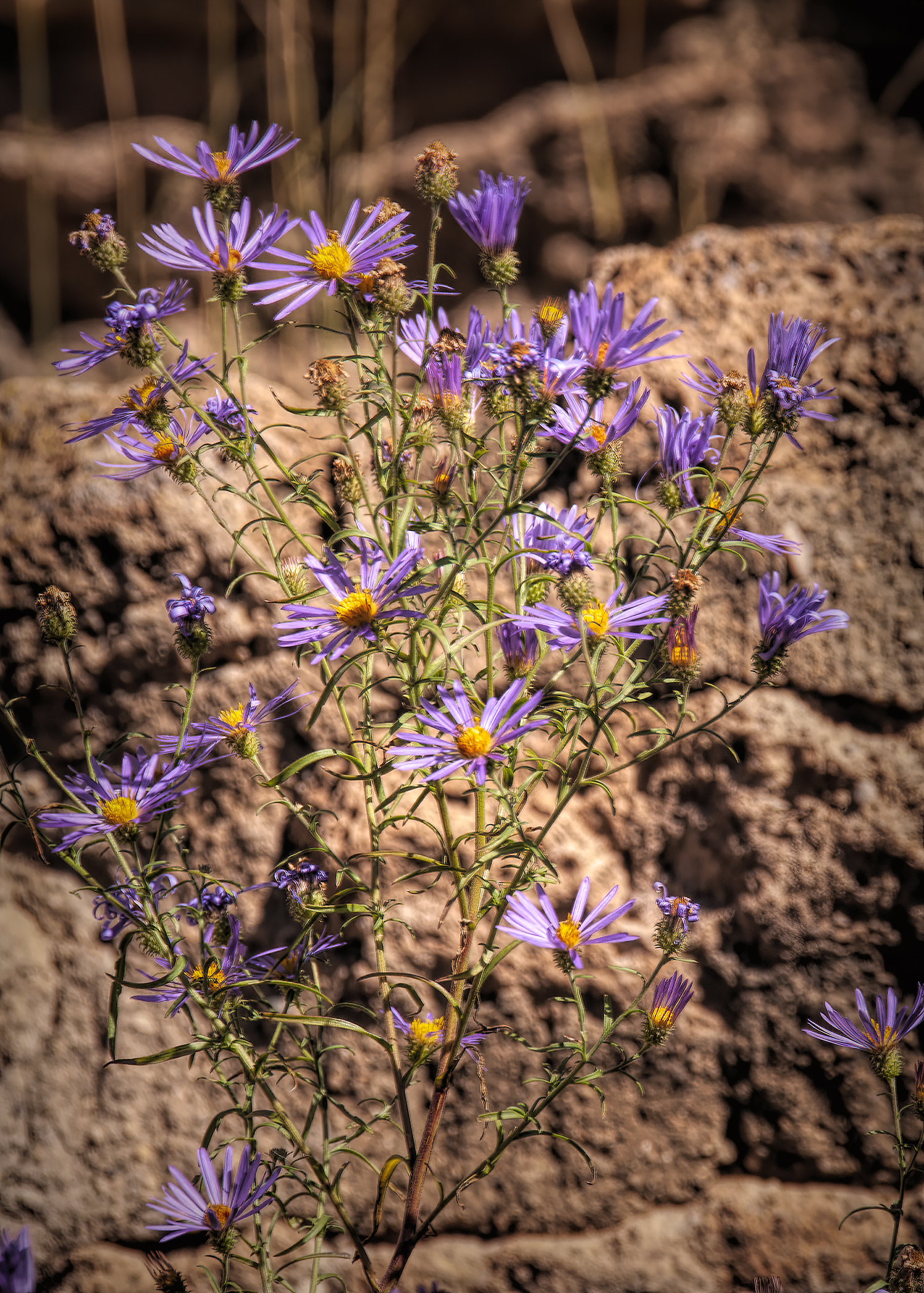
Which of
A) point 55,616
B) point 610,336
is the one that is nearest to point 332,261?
point 610,336

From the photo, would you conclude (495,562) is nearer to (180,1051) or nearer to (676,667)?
(676,667)

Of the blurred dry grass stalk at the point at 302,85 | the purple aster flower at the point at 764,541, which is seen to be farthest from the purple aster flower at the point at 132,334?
the blurred dry grass stalk at the point at 302,85

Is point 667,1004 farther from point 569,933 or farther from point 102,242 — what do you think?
point 102,242

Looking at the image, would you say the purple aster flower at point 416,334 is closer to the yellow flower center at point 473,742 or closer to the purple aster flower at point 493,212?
the purple aster flower at point 493,212

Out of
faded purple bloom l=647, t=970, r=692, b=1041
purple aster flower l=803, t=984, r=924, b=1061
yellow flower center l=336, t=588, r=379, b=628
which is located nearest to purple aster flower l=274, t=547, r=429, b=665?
yellow flower center l=336, t=588, r=379, b=628

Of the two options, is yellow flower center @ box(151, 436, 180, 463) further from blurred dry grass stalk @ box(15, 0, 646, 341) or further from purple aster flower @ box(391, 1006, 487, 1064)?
blurred dry grass stalk @ box(15, 0, 646, 341)

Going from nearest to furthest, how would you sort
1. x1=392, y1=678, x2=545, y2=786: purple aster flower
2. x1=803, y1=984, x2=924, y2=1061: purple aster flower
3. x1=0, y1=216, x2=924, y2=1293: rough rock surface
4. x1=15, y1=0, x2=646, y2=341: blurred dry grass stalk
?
x1=392, y1=678, x2=545, y2=786: purple aster flower → x1=803, y1=984, x2=924, y2=1061: purple aster flower → x1=0, y1=216, x2=924, y2=1293: rough rock surface → x1=15, y1=0, x2=646, y2=341: blurred dry grass stalk

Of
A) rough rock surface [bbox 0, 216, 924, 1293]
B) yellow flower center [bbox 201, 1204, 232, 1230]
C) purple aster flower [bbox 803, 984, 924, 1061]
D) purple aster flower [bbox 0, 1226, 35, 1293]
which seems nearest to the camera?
purple aster flower [bbox 0, 1226, 35, 1293]
